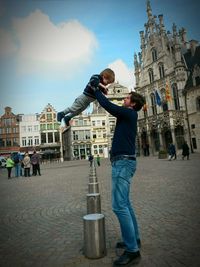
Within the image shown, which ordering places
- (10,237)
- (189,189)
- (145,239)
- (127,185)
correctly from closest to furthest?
(127,185), (145,239), (10,237), (189,189)

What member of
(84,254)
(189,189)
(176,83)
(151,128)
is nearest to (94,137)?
(151,128)

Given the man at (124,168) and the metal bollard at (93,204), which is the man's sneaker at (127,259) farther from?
the metal bollard at (93,204)

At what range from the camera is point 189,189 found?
746 centimetres

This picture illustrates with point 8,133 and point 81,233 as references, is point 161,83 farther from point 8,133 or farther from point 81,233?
point 8,133

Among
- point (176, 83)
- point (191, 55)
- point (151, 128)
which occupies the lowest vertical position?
point (151, 128)

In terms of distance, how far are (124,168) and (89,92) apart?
1192mm

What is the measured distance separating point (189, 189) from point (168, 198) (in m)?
1.44

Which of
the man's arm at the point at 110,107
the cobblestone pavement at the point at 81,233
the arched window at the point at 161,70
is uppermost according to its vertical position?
the arched window at the point at 161,70

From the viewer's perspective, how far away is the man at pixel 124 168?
9.70 ft

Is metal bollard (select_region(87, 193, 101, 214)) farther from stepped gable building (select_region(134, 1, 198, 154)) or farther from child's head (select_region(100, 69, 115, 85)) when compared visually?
stepped gable building (select_region(134, 1, 198, 154))

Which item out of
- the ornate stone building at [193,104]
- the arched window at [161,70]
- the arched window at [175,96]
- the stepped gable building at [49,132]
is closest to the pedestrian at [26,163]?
the ornate stone building at [193,104]

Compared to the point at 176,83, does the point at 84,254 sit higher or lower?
lower

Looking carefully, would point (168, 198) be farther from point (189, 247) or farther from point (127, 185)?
point (127, 185)

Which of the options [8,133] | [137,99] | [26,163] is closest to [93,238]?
[137,99]
